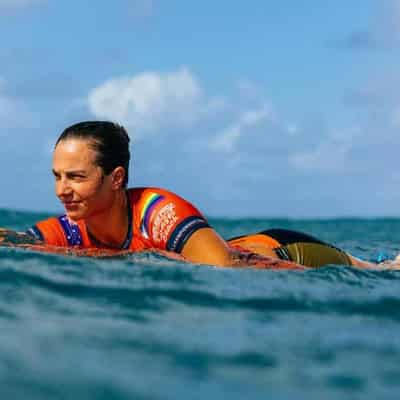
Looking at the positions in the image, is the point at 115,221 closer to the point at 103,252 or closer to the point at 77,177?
the point at 103,252

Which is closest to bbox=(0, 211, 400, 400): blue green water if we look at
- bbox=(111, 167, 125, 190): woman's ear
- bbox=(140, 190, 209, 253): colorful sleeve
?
bbox=(140, 190, 209, 253): colorful sleeve

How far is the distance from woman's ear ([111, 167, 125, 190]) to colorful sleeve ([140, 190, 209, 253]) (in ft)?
0.77

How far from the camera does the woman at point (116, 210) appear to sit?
6164 millimetres

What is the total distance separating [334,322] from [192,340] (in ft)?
3.25

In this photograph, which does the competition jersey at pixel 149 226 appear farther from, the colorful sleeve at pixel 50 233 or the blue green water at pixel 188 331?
the blue green water at pixel 188 331

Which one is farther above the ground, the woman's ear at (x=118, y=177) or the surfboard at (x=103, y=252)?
the woman's ear at (x=118, y=177)

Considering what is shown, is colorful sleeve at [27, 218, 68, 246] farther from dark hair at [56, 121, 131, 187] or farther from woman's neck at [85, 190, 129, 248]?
dark hair at [56, 121, 131, 187]

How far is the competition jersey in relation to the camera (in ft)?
20.4

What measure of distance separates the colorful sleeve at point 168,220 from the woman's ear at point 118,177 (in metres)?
0.24

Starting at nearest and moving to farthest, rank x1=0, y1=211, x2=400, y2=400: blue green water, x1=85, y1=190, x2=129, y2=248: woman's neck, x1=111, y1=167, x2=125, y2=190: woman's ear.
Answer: x1=0, y1=211, x2=400, y2=400: blue green water < x1=111, y1=167, x2=125, y2=190: woman's ear < x1=85, y1=190, x2=129, y2=248: woman's neck

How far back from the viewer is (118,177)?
6.42 m

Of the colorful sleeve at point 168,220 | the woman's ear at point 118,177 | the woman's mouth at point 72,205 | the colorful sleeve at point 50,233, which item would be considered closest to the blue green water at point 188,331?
the colorful sleeve at point 168,220

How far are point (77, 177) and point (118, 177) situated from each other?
14.1 inches

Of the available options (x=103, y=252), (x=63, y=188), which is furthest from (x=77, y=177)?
(x=103, y=252)
